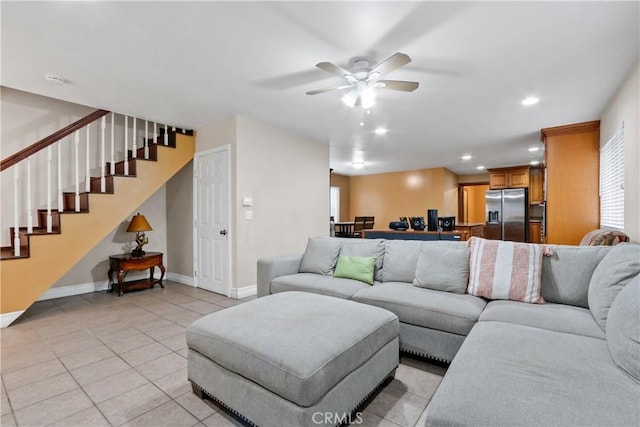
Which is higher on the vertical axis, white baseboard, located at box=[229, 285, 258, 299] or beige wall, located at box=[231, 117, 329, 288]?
beige wall, located at box=[231, 117, 329, 288]

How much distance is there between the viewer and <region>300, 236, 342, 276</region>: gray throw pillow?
320 centimetres

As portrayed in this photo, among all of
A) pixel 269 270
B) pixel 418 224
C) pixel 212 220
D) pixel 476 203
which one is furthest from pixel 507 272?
pixel 476 203

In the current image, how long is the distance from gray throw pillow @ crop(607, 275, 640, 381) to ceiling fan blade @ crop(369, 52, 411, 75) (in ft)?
5.99

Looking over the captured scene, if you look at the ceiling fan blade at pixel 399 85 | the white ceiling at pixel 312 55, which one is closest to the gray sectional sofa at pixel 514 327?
the ceiling fan blade at pixel 399 85

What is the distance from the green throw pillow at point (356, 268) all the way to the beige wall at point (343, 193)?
670cm

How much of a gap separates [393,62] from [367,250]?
5.69 feet

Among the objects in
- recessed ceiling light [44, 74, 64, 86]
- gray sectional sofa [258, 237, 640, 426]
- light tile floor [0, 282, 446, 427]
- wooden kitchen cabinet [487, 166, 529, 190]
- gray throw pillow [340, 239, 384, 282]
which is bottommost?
light tile floor [0, 282, 446, 427]

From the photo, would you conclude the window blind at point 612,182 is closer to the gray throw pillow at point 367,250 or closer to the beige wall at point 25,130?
the gray throw pillow at point 367,250

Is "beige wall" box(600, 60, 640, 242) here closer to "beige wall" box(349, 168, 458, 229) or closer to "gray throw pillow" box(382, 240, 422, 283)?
"gray throw pillow" box(382, 240, 422, 283)

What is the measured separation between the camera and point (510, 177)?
8.07 m

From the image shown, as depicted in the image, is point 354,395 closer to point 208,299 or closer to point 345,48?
point 345,48

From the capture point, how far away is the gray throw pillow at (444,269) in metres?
2.40

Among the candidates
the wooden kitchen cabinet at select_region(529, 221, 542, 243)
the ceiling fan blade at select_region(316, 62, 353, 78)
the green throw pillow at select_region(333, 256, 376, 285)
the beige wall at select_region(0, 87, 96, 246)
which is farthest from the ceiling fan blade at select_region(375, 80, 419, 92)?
the wooden kitchen cabinet at select_region(529, 221, 542, 243)

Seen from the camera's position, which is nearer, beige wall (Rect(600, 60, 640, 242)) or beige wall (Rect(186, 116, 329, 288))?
beige wall (Rect(600, 60, 640, 242))
